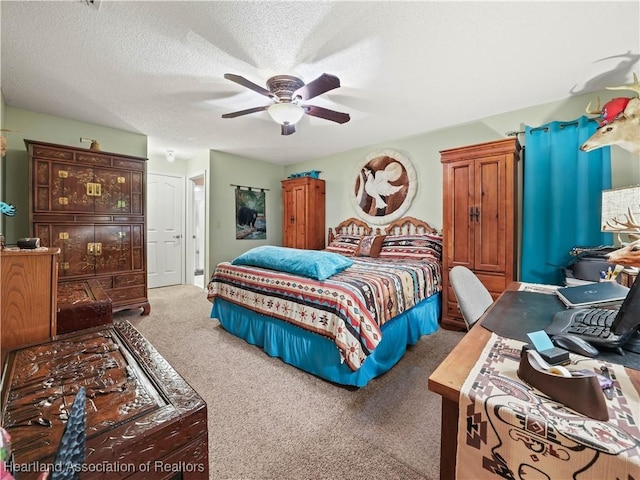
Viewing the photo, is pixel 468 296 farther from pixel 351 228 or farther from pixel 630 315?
pixel 351 228

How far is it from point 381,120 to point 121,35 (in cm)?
263

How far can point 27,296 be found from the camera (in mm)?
1051

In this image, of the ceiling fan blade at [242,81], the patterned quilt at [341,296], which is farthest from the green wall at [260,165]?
the ceiling fan blade at [242,81]

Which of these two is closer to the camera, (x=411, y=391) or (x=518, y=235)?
(x=411, y=391)

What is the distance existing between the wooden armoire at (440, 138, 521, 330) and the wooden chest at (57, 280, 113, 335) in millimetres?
3178

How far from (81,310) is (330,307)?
157 cm

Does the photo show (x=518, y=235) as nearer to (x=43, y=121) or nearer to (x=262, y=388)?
(x=262, y=388)

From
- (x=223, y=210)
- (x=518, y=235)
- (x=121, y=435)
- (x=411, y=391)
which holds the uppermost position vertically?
(x=223, y=210)

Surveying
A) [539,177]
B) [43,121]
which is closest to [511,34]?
[539,177]

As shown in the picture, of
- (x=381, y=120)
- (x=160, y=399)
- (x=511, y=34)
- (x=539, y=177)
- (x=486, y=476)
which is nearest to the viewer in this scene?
(x=486, y=476)

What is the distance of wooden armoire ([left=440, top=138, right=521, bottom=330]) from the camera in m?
2.76

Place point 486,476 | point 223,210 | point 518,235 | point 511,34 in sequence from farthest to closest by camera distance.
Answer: point 223,210
point 518,235
point 511,34
point 486,476

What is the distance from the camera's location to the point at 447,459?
74 centimetres

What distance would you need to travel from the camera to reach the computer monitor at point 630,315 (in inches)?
33.6
